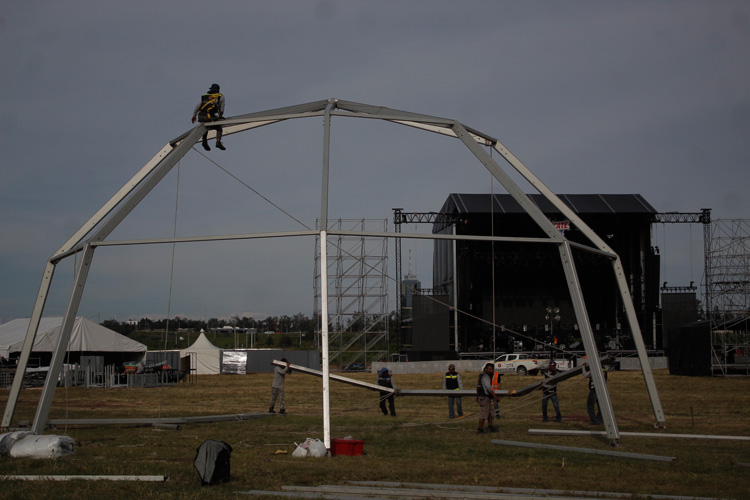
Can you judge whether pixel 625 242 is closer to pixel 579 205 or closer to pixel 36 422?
pixel 579 205

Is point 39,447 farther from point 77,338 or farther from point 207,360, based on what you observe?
point 207,360

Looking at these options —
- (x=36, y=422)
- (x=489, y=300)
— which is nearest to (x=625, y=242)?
(x=489, y=300)

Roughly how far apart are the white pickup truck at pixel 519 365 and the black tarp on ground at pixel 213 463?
32587 mm

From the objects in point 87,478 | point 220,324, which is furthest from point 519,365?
point 220,324

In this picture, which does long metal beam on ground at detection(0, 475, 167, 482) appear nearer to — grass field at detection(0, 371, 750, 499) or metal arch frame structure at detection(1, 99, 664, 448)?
grass field at detection(0, 371, 750, 499)

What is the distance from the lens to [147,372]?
122 ft

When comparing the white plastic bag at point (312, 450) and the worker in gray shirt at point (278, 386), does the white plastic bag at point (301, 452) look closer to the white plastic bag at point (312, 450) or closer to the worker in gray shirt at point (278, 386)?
the white plastic bag at point (312, 450)

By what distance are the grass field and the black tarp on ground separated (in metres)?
0.14

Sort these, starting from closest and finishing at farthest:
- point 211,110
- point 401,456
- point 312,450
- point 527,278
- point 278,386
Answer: point 312,450 < point 401,456 < point 211,110 < point 278,386 < point 527,278

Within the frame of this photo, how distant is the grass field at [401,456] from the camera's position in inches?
330

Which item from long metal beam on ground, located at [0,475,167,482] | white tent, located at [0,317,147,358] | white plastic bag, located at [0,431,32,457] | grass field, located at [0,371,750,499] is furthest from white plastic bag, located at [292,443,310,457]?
white tent, located at [0,317,147,358]

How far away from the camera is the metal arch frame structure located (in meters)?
11.6

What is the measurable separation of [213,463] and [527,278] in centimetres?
4544

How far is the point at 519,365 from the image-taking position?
40625 millimetres
